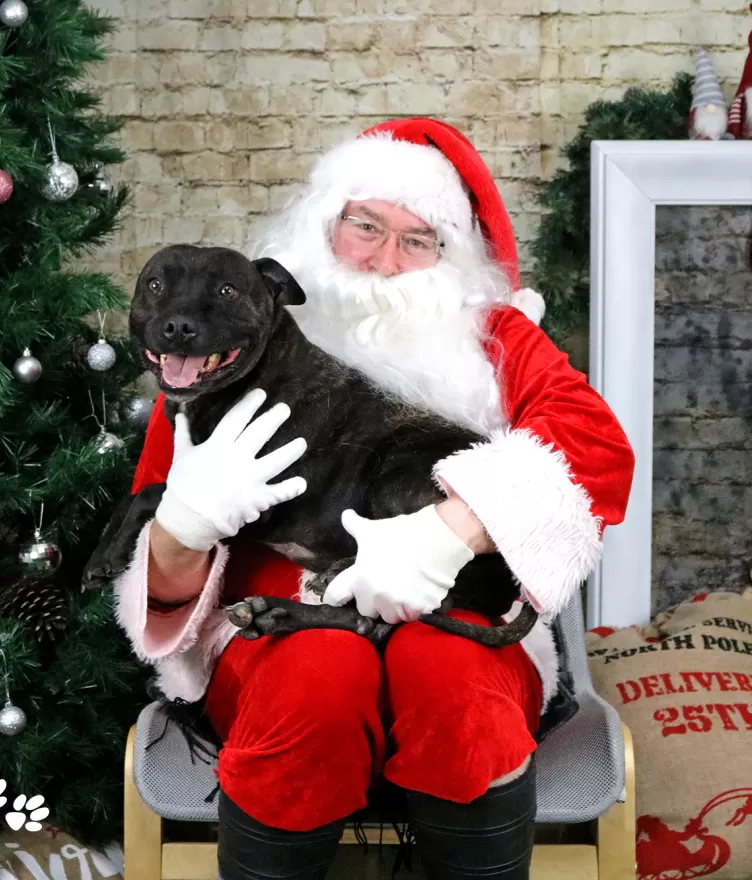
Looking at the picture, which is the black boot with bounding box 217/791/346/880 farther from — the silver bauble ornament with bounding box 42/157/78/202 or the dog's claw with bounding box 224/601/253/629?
the silver bauble ornament with bounding box 42/157/78/202

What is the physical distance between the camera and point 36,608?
214cm

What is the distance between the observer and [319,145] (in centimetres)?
293

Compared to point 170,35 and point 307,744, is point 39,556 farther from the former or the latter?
point 170,35

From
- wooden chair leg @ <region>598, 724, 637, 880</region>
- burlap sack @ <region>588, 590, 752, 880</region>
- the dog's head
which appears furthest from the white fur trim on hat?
burlap sack @ <region>588, 590, 752, 880</region>

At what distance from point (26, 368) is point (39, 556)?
40 centimetres

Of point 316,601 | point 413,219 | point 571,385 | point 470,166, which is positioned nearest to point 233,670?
point 316,601

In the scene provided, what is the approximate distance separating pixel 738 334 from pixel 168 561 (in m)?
1.97

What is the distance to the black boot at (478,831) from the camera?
54.2 inches

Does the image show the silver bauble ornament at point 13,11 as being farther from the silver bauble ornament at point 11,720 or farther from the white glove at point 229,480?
the silver bauble ornament at point 11,720

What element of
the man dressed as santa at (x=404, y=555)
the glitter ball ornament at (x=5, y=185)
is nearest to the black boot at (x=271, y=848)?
the man dressed as santa at (x=404, y=555)

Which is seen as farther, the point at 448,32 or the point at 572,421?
the point at 448,32

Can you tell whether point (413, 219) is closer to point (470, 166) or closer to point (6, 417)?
point (470, 166)

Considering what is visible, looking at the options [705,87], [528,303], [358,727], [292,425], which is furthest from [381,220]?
[705,87]

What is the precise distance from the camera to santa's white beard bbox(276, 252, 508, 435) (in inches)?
69.1
